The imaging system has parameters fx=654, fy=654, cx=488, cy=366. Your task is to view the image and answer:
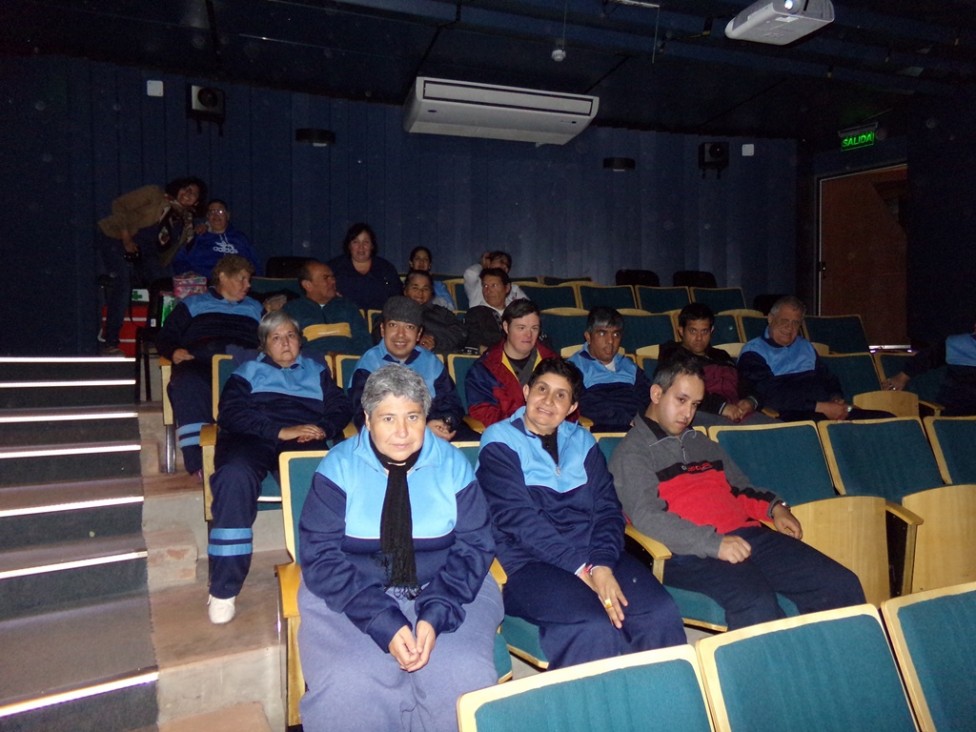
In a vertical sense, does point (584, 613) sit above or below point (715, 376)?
below

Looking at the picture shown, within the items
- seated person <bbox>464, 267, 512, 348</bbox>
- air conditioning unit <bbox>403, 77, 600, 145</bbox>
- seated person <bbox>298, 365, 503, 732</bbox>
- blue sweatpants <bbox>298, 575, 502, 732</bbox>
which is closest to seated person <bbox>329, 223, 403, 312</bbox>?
seated person <bbox>464, 267, 512, 348</bbox>

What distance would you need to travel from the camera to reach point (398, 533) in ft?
5.46

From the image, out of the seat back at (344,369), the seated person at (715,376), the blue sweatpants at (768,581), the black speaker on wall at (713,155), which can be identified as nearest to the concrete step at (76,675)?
the seat back at (344,369)

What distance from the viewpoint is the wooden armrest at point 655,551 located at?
1.91 m

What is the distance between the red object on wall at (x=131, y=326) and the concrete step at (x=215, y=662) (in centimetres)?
261

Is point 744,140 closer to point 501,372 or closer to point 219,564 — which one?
Answer: point 501,372

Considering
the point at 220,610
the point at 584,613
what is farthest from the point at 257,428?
the point at 584,613

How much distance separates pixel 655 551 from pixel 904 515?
0.93 meters

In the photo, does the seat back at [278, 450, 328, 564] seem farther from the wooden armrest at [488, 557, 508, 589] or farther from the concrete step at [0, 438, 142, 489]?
the concrete step at [0, 438, 142, 489]

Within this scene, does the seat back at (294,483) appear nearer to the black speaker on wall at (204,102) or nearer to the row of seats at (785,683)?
the row of seats at (785,683)

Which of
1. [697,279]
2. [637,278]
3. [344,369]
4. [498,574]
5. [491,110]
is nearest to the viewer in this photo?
[498,574]

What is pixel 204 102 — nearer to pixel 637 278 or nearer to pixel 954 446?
pixel 637 278

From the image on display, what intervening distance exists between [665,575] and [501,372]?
1250 mm

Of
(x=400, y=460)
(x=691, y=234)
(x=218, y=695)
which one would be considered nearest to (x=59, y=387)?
(x=218, y=695)
